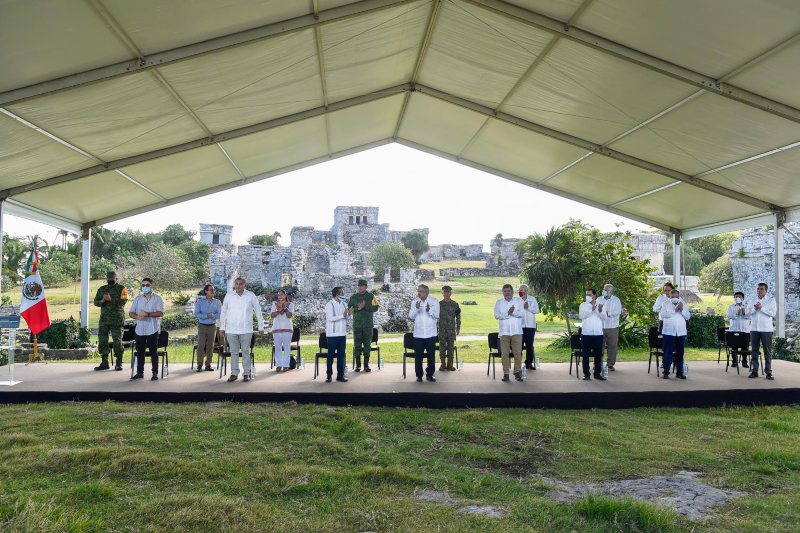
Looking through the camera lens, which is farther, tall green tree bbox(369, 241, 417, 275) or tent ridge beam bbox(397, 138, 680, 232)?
tall green tree bbox(369, 241, 417, 275)

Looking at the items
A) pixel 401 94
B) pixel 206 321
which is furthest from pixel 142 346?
pixel 401 94

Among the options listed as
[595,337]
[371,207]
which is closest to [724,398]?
[595,337]

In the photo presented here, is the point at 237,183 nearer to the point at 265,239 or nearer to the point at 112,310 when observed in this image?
the point at 112,310

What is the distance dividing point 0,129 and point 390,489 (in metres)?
6.29

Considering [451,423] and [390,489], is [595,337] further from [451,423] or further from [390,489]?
[390,489]

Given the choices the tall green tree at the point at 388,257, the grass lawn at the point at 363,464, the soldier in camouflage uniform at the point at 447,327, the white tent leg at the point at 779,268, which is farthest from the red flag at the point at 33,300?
the tall green tree at the point at 388,257

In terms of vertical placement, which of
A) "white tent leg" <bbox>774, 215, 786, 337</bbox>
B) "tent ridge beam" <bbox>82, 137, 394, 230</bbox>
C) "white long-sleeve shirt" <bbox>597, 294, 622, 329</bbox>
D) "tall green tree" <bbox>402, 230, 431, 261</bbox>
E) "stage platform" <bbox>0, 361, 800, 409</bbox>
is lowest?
"stage platform" <bbox>0, 361, 800, 409</bbox>

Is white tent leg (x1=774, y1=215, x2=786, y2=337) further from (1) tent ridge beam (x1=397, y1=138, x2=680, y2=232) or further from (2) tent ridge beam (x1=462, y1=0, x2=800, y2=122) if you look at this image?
(2) tent ridge beam (x1=462, y1=0, x2=800, y2=122)

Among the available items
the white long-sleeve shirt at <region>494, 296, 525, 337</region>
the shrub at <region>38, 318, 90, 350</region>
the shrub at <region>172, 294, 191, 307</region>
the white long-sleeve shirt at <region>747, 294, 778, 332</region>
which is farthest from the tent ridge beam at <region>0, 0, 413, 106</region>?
the shrub at <region>172, 294, 191, 307</region>

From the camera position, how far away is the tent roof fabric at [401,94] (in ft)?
19.0

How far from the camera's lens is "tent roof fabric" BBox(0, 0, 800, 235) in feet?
19.0

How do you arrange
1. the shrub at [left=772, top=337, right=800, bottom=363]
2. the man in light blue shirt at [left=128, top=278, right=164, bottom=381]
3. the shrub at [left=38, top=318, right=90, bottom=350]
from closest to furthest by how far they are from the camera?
the man in light blue shirt at [left=128, top=278, right=164, bottom=381] < the shrub at [left=772, top=337, right=800, bottom=363] < the shrub at [left=38, top=318, right=90, bottom=350]

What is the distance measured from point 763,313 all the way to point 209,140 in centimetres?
913

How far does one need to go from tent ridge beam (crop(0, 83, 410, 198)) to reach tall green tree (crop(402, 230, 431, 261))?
4491cm
